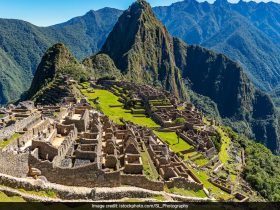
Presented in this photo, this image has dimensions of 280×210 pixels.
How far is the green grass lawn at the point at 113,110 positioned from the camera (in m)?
98.2

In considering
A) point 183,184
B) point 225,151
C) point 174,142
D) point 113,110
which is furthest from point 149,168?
point 113,110

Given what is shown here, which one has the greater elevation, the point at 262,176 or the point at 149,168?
the point at 149,168

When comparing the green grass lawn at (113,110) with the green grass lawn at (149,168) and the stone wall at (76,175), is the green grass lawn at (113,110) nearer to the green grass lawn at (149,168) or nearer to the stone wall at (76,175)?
the green grass lawn at (149,168)

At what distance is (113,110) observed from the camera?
10819 centimetres

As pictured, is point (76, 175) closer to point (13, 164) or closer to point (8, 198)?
point (13, 164)

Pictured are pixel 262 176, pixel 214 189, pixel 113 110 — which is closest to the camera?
pixel 214 189

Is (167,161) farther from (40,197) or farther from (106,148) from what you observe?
(40,197)

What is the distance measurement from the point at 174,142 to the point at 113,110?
3089cm

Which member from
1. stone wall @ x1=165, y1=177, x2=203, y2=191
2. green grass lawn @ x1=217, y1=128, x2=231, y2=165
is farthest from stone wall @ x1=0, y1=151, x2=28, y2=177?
green grass lawn @ x1=217, y1=128, x2=231, y2=165

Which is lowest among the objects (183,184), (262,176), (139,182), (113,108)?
(262,176)

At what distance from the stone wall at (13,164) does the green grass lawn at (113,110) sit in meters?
50.7

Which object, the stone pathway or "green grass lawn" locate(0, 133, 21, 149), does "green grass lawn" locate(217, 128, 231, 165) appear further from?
"green grass lawn" locate(0, 133, 21, 149)

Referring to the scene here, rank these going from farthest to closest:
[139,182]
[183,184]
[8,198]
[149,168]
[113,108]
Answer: [113,108]
[183,184]
[149,168]
[139,182]
[8,198]

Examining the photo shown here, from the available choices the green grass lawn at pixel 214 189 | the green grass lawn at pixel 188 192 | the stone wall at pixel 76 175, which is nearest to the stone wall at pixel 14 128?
the stone wall at pixel 76 175
